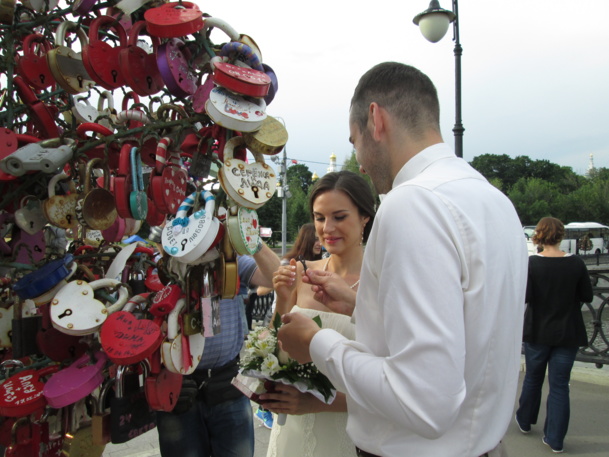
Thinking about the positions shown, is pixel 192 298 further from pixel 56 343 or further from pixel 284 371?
pixel 284 371

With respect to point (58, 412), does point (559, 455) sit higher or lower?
lower

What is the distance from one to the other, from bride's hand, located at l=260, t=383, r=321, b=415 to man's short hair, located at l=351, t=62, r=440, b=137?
102 cm

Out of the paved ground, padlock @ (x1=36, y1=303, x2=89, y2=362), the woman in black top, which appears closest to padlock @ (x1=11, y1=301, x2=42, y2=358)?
padlock @ (x1=36, y1=303, x2=89, y2=362)

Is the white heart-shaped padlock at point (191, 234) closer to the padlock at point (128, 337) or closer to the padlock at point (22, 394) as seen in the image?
the padlock at point (128, 337)

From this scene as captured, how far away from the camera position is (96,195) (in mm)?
1221

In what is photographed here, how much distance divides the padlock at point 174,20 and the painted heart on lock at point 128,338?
A: 71cm

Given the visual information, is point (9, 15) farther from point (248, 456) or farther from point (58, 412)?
point (248, 456)

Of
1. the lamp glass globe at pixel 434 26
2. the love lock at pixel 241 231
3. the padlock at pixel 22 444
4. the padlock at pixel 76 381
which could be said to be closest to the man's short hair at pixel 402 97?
the love lock at pixel 241 231

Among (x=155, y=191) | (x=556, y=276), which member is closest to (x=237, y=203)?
(x=155, y=191)

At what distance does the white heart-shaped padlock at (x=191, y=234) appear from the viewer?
3.31ft

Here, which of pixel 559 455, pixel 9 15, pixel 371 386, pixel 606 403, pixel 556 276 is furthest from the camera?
pixel 606 403

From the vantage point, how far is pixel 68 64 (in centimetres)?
132

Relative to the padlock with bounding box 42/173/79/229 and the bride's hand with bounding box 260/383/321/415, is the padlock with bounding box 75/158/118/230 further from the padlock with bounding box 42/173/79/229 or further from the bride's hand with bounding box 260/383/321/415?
the bride's hand with bounding box 260/383/321/415

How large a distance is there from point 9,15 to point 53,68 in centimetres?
25
